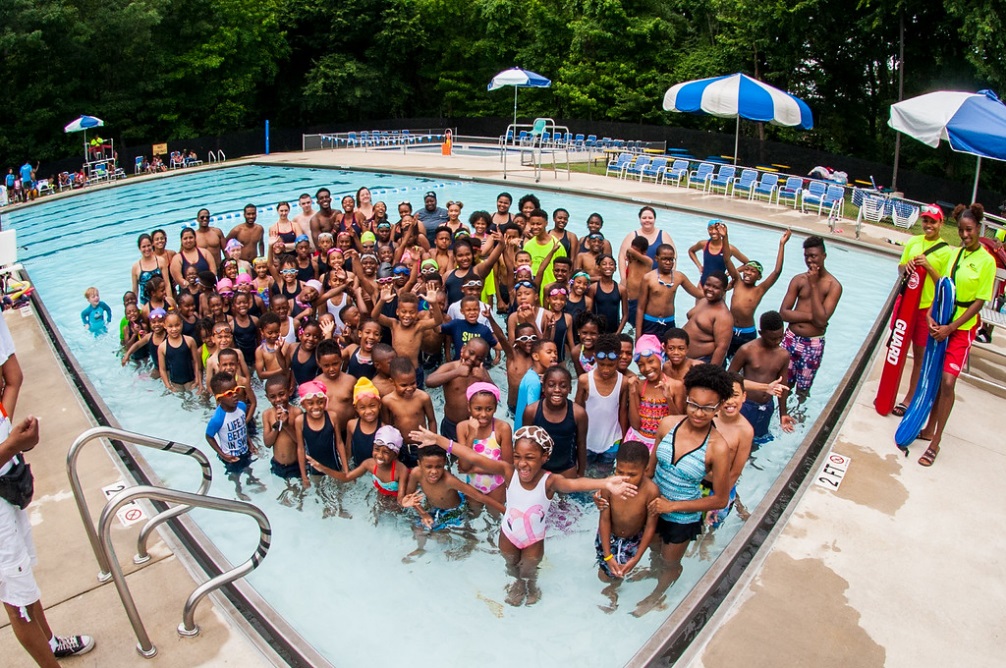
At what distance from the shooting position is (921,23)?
2086 cm

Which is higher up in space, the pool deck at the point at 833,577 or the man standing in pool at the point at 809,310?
the man standing in pool at the point at 809,310

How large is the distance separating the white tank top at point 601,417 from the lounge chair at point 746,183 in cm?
1473

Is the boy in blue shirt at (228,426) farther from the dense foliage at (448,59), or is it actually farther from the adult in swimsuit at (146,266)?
the dense foliage at (448,59)

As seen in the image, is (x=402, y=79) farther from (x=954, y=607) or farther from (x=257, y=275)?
(x=954, y=607)

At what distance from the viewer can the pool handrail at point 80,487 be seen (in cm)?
385

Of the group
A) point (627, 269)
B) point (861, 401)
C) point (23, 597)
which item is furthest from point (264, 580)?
point (861, 401)

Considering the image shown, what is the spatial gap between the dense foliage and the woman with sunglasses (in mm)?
18141

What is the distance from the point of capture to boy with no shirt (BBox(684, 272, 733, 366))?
6633 millimetres

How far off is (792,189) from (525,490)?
632 inches

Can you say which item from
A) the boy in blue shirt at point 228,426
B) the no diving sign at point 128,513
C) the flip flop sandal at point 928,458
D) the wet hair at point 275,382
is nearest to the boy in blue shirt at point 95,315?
the boy in blue shirt at point 228,426

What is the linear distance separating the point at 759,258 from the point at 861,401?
7645 millimetres

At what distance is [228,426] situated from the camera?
591 cm

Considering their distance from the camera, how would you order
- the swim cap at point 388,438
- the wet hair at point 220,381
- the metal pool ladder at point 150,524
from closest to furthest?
the metal pool ladder at point 150,524
the swim cap at point 388,438
the wet hair at point 220,381

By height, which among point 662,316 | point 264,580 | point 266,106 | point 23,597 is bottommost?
point 264,580
